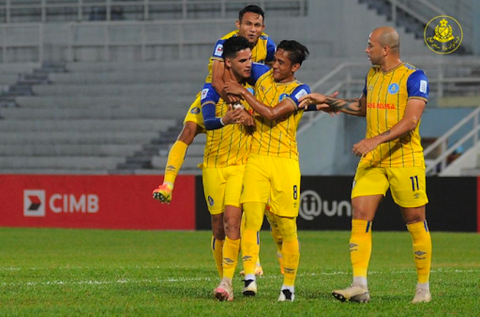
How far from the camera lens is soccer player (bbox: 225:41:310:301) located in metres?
7.55

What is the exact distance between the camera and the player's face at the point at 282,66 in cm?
761

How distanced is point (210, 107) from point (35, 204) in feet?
40.6

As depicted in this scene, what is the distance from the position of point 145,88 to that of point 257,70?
58.3ft

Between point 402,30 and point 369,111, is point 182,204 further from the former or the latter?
point 369,111

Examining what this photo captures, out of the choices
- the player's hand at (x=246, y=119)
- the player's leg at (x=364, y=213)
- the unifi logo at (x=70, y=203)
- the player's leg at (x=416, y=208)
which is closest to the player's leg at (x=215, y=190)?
the player's hand at (x=246, y=119)

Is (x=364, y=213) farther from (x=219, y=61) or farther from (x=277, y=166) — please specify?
(x=219, y=61)

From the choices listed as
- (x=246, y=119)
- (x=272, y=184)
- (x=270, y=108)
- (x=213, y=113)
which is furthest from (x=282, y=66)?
(x=272, y=184)

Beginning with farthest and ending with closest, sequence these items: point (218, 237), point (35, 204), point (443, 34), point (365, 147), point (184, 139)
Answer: point (443, 34)
point (35, 204)
point (184, 139)
point (218, 237)
point (365, 147)

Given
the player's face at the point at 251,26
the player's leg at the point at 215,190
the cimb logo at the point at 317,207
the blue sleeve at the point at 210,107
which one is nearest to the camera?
the blue sleeve at the point at 210,107

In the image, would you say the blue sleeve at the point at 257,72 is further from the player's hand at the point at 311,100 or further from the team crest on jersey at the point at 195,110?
the team crest on jersey at the point at 195,110

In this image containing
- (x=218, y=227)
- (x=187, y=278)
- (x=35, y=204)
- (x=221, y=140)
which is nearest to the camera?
(x=221, y=140)

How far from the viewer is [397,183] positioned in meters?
7.51

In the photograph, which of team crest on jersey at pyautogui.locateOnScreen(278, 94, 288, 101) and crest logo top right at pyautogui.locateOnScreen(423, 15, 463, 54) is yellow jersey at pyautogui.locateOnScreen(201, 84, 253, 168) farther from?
crest logo top right at pyautogui.locateOnScreen(423, 15, 463, 54)

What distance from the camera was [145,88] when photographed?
2555 centimetres
